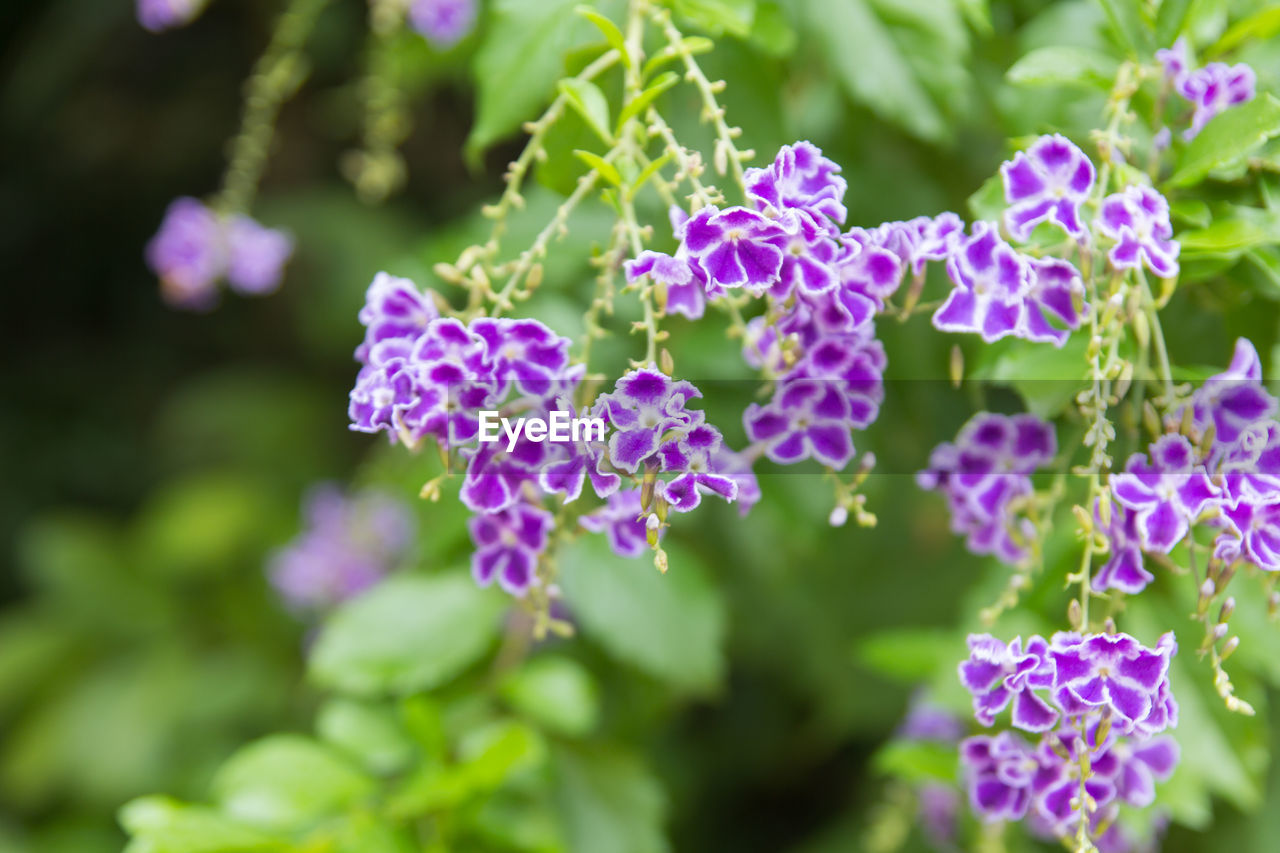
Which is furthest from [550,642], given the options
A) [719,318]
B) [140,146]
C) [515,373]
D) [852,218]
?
[140,146]

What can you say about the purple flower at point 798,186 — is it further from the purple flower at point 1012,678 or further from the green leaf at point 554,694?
the green leaf at point 554,694

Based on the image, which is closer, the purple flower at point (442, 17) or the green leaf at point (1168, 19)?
the green leaf at point (1168, 19)

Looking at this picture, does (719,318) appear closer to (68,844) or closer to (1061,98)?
(1061,98)

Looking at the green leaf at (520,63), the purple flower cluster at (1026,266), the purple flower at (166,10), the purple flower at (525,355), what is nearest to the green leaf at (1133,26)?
the purple flower cluster at (1026,266)

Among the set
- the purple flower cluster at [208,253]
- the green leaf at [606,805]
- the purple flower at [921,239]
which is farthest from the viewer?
the purple flower cluster at [208,253]

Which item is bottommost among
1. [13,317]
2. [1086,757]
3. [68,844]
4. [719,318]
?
[1086,757]

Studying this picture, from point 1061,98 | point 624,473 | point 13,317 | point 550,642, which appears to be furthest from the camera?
point 13,317

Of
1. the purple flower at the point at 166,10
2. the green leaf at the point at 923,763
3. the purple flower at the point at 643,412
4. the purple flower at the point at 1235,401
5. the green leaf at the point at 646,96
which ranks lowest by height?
the green leaf at the point at 923,763
